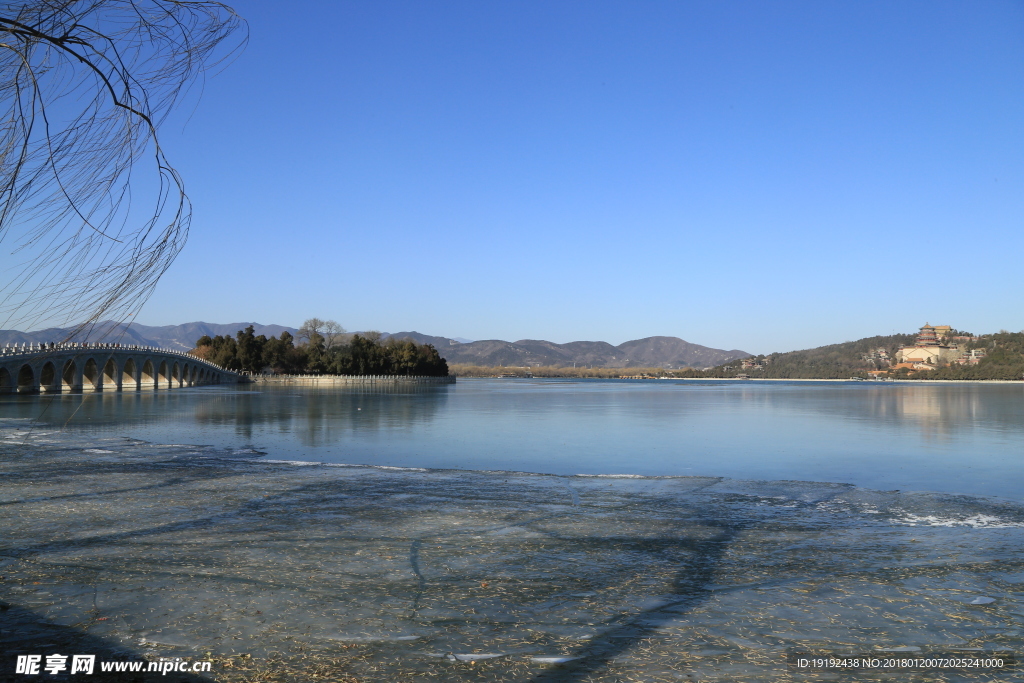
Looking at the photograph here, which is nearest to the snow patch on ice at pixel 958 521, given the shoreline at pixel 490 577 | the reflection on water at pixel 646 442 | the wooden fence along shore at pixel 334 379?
A: the shoreline at pixel 490 577

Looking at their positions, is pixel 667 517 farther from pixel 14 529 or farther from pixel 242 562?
pixel 14 529

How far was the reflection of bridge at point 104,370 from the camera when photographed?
213ft

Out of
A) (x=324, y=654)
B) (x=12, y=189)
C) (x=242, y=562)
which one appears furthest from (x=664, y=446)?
(x=12, y=189)

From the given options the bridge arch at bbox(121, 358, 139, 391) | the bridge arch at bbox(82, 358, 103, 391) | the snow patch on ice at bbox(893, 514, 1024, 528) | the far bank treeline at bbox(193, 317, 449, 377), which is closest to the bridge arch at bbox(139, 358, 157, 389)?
the bridge arch at bbox(121, 358, 139, 391)

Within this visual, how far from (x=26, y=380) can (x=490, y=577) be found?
86.8 metres

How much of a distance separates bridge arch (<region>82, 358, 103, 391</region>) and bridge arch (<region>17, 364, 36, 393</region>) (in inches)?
199

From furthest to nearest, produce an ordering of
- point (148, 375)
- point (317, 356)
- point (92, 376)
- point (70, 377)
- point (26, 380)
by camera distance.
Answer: point (317, 356), point (148, 375), point (92, 376), point (70, 377), point (26, 380)

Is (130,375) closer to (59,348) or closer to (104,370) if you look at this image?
(104,370)

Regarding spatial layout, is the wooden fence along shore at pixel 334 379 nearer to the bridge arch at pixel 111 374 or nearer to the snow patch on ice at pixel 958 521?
the bridge arch at pixel 111 374

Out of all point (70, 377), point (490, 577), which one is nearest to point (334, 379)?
point (70, 377)

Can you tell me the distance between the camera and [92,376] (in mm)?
88000

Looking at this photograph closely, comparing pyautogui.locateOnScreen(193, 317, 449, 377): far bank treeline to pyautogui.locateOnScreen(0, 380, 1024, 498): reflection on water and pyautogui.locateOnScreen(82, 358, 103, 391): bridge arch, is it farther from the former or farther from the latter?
pyautogui.locateOnScreen(0, 380, 1024, 498): reflection on water

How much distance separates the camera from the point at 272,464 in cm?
1869

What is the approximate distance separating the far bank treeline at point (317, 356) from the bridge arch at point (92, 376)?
59768 millimetres
